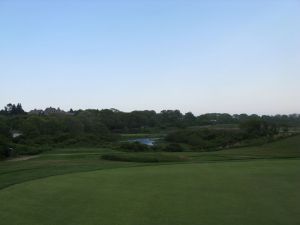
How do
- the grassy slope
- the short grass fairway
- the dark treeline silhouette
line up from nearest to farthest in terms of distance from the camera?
the short grass fairway → the grassy slope → the dark treeline silhouette

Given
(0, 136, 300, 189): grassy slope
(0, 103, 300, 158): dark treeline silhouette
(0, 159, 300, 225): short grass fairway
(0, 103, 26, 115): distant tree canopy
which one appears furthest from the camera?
(0, 103, 26, 115): distant tree canopy

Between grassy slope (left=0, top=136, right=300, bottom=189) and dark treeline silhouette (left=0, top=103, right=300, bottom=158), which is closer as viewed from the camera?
grassy slope (left=0, top=136, right=300, bottom=189)

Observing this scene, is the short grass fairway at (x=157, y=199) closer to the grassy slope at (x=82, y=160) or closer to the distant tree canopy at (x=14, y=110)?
the grassy slope at (x=82, y=160)

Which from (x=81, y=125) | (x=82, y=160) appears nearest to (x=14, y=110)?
(x=81, y=125)

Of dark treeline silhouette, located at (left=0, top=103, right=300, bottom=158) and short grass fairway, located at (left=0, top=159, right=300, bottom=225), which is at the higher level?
dark treeline silhouette, located at (left=0, top=103, right=300, bottom=158)

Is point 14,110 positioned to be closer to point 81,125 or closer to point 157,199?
point 81,125

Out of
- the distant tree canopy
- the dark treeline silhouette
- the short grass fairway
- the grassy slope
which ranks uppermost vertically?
the distant tree canopy

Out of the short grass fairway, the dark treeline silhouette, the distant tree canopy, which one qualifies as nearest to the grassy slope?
the short grass fairway

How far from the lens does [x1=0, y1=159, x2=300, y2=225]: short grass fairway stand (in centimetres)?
792

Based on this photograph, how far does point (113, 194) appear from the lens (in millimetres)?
10578

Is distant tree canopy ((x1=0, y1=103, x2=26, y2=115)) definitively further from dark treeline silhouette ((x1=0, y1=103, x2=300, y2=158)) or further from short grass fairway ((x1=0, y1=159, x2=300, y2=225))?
short grass fairway ((x1=0, y1=159, x2=300, y2=225))

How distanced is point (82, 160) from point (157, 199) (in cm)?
1284

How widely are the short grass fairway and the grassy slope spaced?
5.18 feet

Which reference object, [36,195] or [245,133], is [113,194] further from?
[245,133]
